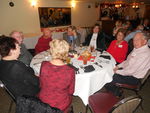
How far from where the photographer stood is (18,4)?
4863 millimetres

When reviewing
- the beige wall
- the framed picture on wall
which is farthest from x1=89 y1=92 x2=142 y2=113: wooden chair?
the framed picture on wall

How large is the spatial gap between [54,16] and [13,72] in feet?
17.5

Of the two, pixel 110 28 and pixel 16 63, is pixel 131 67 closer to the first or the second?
pixel 16 63

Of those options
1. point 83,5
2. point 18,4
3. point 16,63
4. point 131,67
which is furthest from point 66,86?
point 83,5

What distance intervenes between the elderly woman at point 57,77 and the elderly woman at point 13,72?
0.63 feet

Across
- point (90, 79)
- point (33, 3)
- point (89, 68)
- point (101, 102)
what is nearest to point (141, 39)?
point (89, 68)

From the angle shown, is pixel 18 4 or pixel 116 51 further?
pixel 18 4

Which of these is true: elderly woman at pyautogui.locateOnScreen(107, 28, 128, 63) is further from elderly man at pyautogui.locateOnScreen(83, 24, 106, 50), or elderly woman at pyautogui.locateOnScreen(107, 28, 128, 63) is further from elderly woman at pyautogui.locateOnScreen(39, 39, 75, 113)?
elderly woman at pyautogui.locateOnScreen(39, 39, 75, 113)

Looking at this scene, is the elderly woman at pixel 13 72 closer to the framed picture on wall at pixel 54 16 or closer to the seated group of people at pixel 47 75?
the seated group of people at pixel 47 75

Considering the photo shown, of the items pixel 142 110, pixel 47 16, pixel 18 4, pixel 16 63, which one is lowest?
pixel 142 110

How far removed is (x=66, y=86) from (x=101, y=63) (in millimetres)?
915

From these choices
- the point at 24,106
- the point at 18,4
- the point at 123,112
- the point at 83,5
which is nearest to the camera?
the point at 24,106

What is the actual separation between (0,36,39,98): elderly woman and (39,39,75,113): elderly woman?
19cm

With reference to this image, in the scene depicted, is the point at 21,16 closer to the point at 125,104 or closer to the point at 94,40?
the point at 94,40
